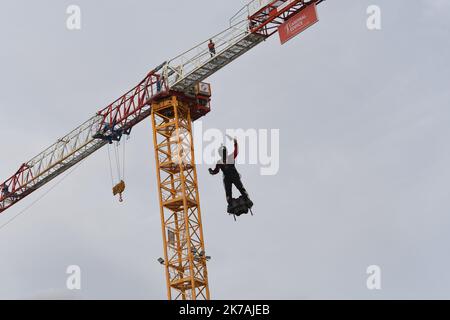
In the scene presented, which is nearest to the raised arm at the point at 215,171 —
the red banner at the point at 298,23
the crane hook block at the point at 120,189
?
the red banner at the point at 298,23

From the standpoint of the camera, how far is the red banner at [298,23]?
181 feet

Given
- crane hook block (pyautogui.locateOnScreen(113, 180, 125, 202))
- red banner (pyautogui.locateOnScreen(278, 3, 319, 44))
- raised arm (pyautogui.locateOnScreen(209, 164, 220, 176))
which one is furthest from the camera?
crane hook block (pyautogui.locateOnScreen(113, 180, 125, 202))

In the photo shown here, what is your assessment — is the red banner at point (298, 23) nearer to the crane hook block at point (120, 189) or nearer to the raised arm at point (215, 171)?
the raised arm at point (215, 171)

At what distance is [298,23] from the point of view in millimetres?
56188

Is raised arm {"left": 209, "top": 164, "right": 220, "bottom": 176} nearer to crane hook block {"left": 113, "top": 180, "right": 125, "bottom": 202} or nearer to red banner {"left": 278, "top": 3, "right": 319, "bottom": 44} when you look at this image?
red banner {"left": 278, "top": 3, "right": 319, "bottom": 44}

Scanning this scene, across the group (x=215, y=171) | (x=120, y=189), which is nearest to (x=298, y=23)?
(x=215, y=171)

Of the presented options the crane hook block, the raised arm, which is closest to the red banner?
the raised arm

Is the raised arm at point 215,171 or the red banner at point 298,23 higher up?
the red banner at point 298,23

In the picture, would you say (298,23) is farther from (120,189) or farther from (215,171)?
(120,189)

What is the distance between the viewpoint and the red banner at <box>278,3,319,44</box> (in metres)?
55.2

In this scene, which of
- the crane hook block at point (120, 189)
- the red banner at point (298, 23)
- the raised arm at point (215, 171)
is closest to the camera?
the raised arm at point (215, 171)
